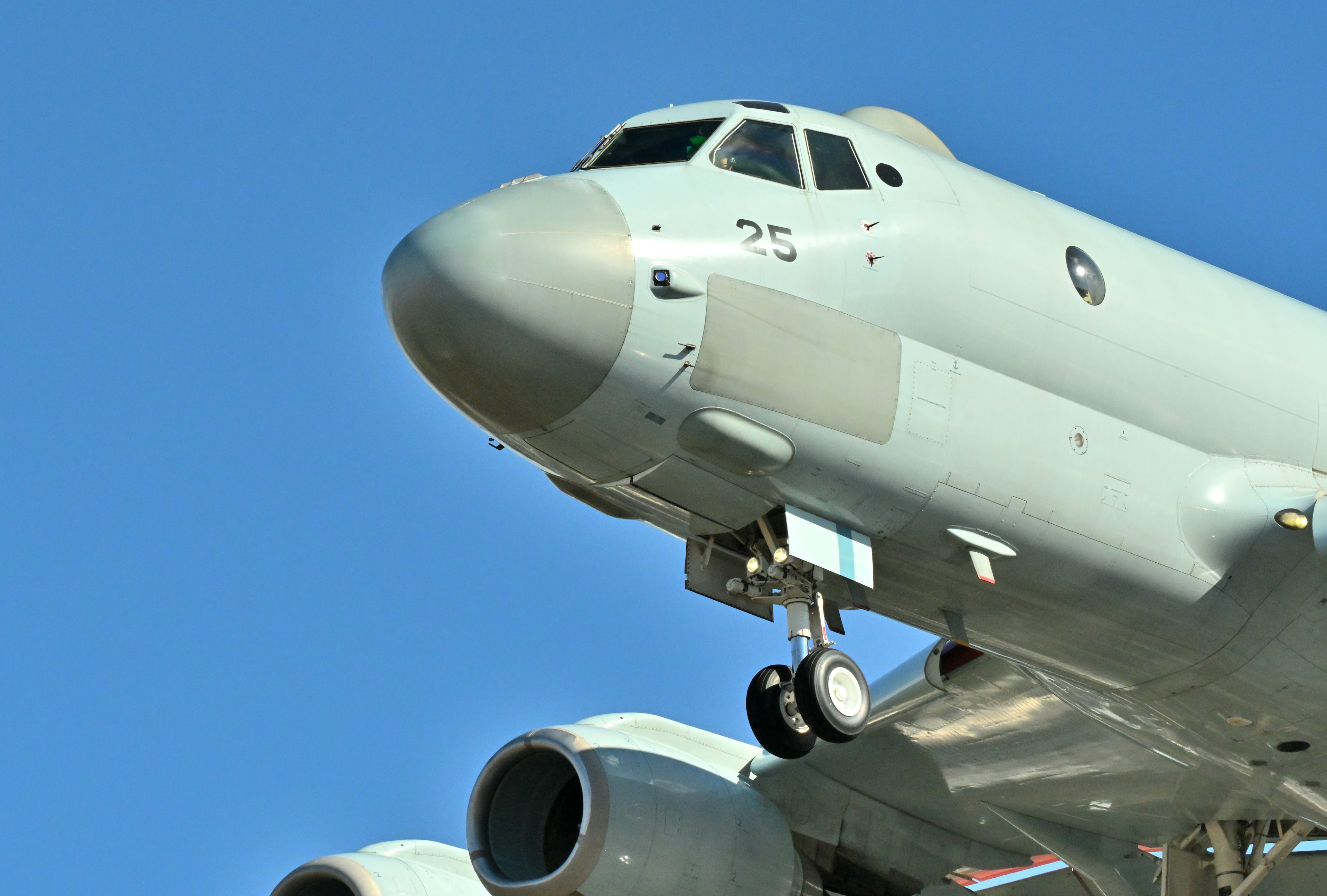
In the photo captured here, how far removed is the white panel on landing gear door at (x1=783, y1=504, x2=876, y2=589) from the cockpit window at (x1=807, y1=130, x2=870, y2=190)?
2.02 m

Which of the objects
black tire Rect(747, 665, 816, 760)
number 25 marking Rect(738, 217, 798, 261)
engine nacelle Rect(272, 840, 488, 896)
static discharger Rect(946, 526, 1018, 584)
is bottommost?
engine nacelle Rect(272, 840, 488, 896)

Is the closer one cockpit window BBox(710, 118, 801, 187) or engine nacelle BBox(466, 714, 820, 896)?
cockpit window BBox(710, 118, 801, 187)

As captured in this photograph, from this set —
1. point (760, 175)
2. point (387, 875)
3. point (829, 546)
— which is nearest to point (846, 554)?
point (829, 546)

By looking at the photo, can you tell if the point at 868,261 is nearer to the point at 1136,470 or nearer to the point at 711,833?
the point at 1136,470

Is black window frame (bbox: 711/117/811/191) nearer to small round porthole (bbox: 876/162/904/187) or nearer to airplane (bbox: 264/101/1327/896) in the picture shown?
airplane (bbox: 264/101/1327/896)

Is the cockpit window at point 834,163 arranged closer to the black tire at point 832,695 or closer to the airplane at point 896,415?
the airplane at point 896,415

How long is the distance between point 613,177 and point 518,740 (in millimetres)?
5882

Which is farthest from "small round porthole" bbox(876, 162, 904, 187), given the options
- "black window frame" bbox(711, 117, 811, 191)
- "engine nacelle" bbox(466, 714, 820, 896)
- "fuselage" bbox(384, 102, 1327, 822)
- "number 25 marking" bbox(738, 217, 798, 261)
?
"engine nacelle" bbox(466, 714, 820, 896)

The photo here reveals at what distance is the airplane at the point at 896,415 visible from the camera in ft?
29.6

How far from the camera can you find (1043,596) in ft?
34.0

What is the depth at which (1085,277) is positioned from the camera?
1042cm

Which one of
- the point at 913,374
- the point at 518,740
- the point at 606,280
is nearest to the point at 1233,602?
the point at 913,374

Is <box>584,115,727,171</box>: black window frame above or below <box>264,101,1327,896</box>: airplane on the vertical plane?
above

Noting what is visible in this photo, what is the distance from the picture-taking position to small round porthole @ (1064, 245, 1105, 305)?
10359 millimetres
